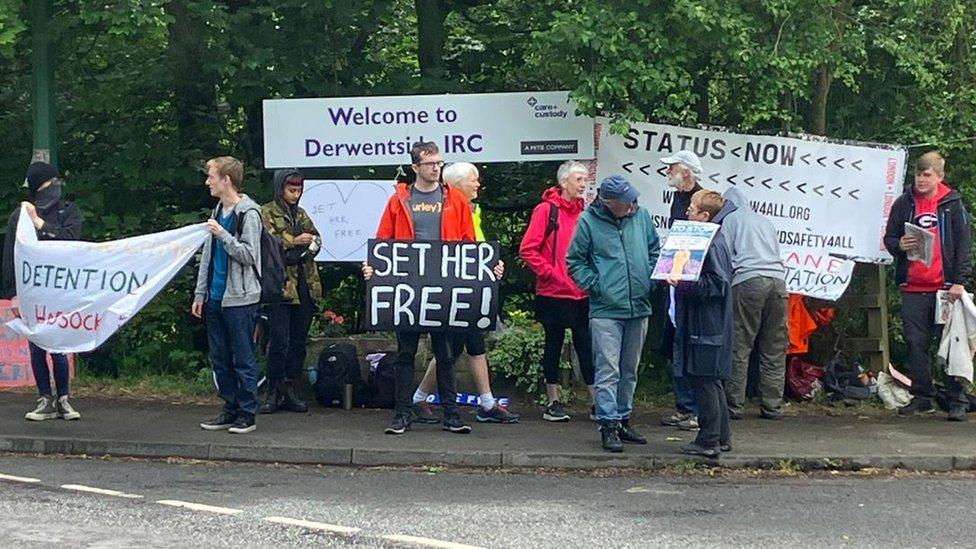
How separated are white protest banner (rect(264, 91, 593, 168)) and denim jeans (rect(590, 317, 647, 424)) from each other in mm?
2828

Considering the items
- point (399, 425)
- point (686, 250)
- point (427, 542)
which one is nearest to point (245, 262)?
point (399, 425)

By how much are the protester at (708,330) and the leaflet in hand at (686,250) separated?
7 centimetres

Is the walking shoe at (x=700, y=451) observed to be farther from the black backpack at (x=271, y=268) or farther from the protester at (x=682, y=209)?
the black backpack at (x=271, y=268)

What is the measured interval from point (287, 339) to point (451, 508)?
11.1ft

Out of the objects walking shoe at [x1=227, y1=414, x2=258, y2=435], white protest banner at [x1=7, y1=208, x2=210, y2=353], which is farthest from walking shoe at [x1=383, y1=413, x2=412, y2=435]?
white protest banner at [x1=7, y1=208, x2=210, y2=353]

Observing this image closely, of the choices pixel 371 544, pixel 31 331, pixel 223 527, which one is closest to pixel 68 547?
pixel 223 527

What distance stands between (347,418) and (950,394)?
464 centimetres

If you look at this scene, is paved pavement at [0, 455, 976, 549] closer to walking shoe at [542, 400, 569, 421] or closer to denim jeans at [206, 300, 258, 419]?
denim jeans at [206, 300, 258, 419]

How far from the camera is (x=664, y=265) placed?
8.62 m

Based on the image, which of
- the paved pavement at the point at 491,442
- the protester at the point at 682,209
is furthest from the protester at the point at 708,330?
the protester at the point at 682,209

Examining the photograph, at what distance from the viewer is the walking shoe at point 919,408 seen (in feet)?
35.1

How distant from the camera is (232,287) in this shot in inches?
374

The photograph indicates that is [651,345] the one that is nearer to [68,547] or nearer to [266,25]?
[266,25]

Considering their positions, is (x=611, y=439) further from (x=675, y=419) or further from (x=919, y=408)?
(x=919, y=408)
